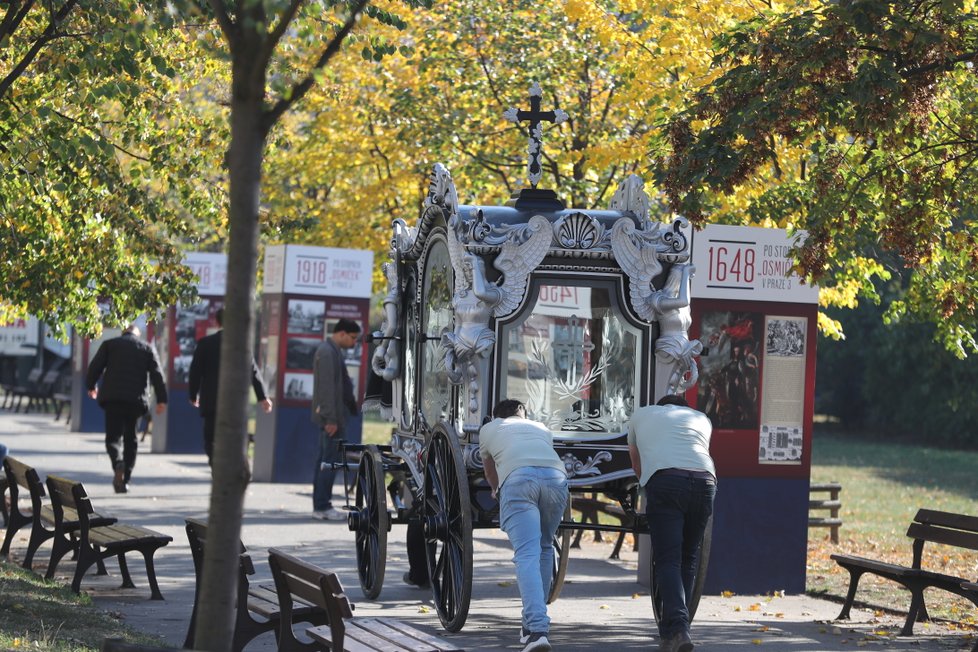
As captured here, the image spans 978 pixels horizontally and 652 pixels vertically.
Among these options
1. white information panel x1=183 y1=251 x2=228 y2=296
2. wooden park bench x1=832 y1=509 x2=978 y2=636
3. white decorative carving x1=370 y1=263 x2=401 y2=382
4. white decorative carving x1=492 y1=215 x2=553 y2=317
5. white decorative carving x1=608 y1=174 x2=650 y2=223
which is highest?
white information panel x1=183 y1=251 x2=228 y2=296

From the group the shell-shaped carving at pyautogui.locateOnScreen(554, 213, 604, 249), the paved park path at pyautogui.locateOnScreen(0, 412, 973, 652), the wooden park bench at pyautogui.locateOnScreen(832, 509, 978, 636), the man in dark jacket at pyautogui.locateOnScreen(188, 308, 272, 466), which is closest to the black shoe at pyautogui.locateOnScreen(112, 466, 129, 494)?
the paved park path at pyautogui.locateOnScreen(0, 412, 973, 652)

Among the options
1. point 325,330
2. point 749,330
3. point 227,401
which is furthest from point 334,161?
point 227,401

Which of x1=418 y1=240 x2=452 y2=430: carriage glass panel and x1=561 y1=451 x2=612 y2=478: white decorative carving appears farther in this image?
x1=418 y1=240 x2=452 y2=430: carriage glass panel

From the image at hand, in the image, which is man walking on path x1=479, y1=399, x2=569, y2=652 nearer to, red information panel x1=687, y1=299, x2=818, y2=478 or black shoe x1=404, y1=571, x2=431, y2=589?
black shoe x1=404, y1=571, x2=431, y2=589

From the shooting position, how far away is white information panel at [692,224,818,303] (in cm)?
1227

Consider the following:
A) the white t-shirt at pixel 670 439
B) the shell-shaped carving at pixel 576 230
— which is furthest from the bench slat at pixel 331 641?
the shell-shaped carving at pixel 576 230

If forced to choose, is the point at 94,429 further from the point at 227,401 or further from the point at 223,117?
the point at 227,401

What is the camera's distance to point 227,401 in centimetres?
533

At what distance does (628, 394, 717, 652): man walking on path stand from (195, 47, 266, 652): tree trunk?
4218 mm

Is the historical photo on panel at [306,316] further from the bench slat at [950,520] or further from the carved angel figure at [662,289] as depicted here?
the bench slat at [950,520]

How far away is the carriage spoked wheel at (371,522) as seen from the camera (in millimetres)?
11195

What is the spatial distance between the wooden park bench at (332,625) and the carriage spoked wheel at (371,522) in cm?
309

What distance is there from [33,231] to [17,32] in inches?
67.1

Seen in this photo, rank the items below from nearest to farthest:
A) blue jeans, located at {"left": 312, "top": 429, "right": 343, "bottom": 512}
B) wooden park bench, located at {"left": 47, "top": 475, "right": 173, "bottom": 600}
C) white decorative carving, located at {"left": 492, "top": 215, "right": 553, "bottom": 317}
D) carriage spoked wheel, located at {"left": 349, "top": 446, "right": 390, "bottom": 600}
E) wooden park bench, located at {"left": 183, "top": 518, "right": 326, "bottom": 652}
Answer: wooden park bench, located at {"left": 183, "top": 518, "right": 326, "bottom": 652} < white decorative carving, located at {"left": 492, "top": 215, "right": 553, "bottom": 317} < wooden park bench, located at {"left": 47, "top": 475, "right": 173, "bottom": 600} < carriage spoked wheel, located at {"left": 349, "top": 446, "right": 390, "bottom": 600} < blue jeans, located at {"left": 312, "top": 429, "right": 343, "bottom": 512}
